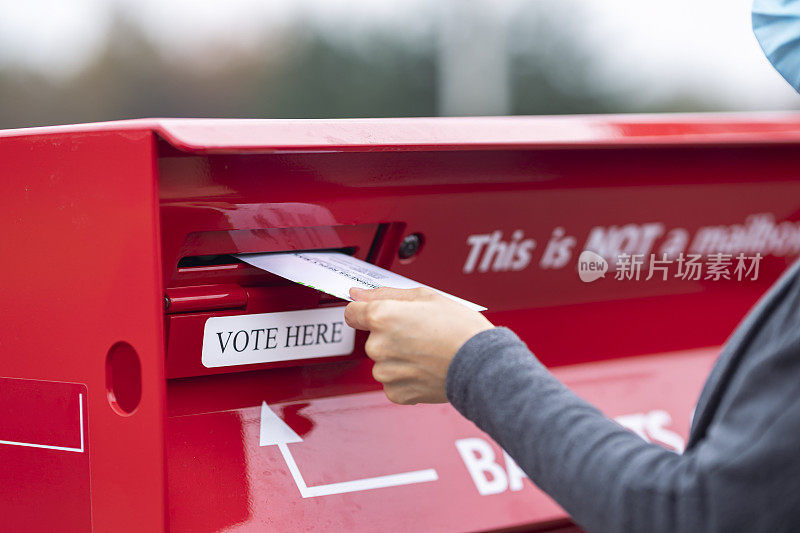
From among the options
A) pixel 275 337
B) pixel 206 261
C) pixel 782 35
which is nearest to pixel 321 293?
pixel 275 337

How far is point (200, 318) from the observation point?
180cm

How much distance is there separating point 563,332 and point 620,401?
228 mm

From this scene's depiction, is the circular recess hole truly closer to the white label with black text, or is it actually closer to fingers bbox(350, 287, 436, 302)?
the white label with black text

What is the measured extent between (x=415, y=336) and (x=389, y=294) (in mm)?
132

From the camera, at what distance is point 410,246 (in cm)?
200

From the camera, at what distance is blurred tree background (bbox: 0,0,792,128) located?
20891 mm

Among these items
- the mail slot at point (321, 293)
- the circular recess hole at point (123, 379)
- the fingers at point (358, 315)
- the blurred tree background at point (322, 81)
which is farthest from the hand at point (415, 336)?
the blurred tree background at point (322, 81)

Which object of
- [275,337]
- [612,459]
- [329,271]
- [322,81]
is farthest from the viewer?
[322,81]

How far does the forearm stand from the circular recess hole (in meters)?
0.54

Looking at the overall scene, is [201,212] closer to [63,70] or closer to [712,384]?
[712,384]

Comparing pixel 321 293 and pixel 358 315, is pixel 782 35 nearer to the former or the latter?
pixel 358 315

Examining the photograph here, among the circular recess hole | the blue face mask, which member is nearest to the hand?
the circular recess hole

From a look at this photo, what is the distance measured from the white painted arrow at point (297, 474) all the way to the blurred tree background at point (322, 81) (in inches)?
741

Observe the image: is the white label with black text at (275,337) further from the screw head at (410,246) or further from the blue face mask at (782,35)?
the blue face mask at (782,35)
